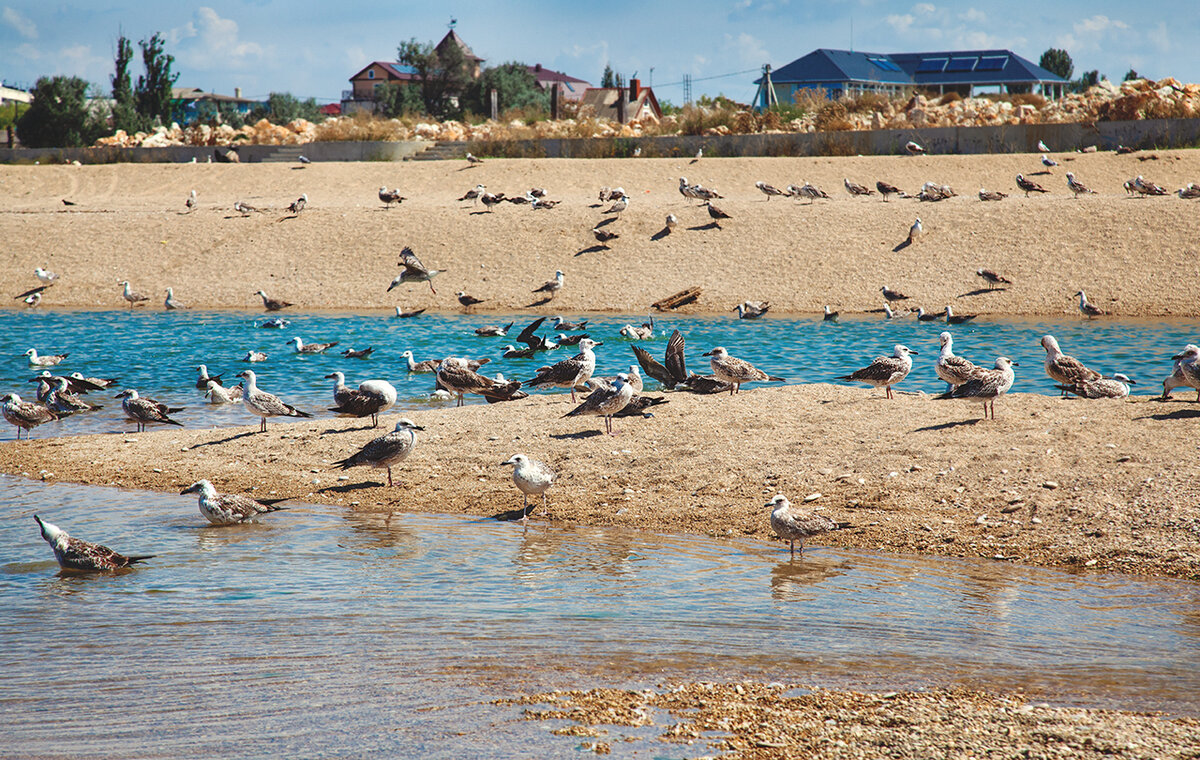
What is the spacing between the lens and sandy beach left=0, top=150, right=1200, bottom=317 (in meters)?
32.8

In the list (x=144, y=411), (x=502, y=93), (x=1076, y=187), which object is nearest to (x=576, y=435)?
(x=144, y=411)

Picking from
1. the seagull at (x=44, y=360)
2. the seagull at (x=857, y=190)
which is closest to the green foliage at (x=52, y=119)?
the seagull at (x=44, y=360)

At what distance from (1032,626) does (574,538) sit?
474cm

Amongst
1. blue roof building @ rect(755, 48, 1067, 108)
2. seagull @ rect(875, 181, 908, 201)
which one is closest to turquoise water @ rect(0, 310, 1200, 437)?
seagull @ rect(875, 181, 908, 201)

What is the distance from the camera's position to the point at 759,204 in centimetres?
3975

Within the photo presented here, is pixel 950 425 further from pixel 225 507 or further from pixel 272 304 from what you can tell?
pixel 272 304

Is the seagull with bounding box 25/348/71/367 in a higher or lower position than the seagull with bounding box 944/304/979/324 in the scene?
lower

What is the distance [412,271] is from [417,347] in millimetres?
9934

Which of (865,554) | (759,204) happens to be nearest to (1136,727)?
(865,554)

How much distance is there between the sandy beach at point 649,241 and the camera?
107 feet

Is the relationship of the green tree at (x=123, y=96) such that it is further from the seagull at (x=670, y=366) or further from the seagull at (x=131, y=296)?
the seagull at (x=670, y=366)

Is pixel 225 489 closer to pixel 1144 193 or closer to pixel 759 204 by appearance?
pixel 759 204

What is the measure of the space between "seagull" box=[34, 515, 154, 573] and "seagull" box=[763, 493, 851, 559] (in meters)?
6.57

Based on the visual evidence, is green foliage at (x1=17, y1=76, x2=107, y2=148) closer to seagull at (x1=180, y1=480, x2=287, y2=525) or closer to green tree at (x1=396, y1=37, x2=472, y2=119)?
green tree at (x1=396, y1=37, x2=472, y2=119)
